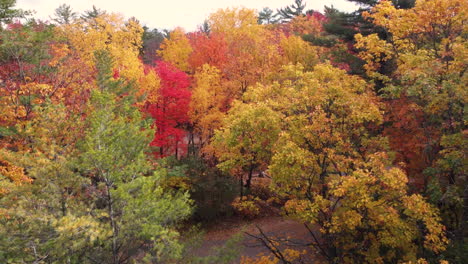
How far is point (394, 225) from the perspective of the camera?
1003cm

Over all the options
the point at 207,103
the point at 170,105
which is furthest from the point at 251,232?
the point at 170,105

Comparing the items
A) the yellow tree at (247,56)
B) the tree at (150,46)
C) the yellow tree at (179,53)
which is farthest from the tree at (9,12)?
the tree at (150,46)

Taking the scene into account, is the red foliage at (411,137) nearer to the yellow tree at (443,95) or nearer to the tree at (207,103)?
the yellow tree at (443,95)

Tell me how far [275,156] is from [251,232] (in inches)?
418

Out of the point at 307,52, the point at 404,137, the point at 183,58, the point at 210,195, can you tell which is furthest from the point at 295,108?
the point at 183,58

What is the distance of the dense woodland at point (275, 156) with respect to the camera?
7.95 m

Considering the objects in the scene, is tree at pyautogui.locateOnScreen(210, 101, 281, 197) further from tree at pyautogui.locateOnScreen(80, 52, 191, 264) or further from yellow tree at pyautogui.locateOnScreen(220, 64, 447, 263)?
tree at pyautogui.locateOnScreen(80, 52, 191, 264)

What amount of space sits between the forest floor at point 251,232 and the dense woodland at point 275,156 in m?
0.65

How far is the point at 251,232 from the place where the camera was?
20078mm

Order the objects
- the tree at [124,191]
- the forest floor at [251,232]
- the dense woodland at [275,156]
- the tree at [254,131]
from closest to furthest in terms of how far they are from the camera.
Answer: the tree at [124,191]
the dense woodland at [275,156]
the tree at [254,131]
the forest floor at [251,232]

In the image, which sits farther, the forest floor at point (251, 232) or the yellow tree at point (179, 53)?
the yellow tree at point (179, 53)

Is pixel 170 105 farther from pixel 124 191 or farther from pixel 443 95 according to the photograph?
pixel 443 95

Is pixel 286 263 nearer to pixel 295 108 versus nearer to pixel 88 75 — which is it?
pixel 295 108

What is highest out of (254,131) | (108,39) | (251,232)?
(108,39)
